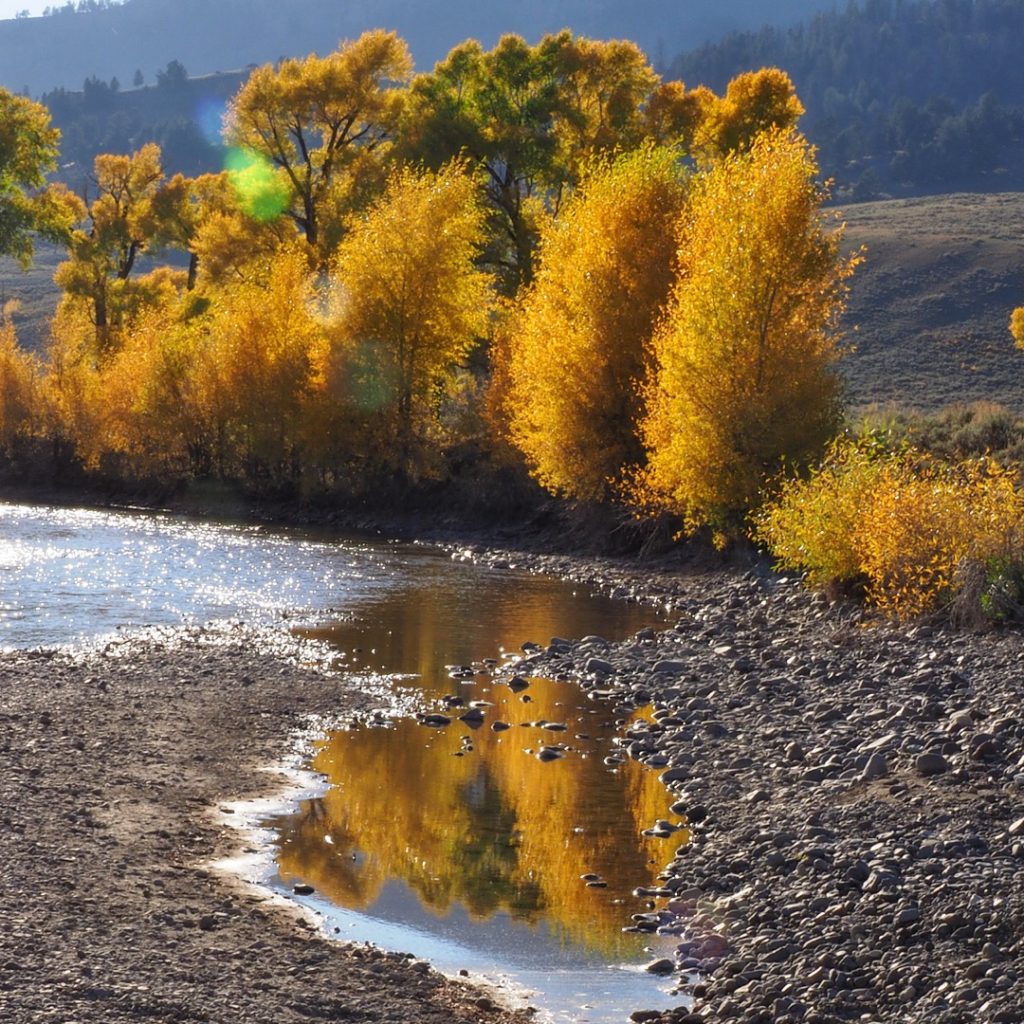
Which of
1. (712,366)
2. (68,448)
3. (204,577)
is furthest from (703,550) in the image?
(68,448)

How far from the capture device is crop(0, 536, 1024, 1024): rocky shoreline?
8.78m

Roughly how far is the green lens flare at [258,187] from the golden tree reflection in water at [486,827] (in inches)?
1629

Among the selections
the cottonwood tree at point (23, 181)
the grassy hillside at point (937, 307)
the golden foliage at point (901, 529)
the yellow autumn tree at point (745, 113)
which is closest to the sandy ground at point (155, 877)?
the golden foliage at point (901, 529)

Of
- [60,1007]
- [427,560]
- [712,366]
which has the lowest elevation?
[427,560]

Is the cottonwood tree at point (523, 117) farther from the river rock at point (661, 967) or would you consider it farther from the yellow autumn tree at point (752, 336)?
the river rock at point (661, 967)

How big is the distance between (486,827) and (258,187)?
46.0 m

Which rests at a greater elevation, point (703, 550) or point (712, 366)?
point (712, 366)

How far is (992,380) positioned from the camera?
70.3m

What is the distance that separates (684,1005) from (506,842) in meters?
3.68

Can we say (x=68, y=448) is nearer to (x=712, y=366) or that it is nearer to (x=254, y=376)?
(x=254, y=376)

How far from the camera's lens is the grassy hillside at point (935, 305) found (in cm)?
7025

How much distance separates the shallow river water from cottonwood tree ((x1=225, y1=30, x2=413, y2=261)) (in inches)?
1060

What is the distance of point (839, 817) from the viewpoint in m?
12.0

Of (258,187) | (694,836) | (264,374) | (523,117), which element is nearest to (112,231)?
→ (258,187)
